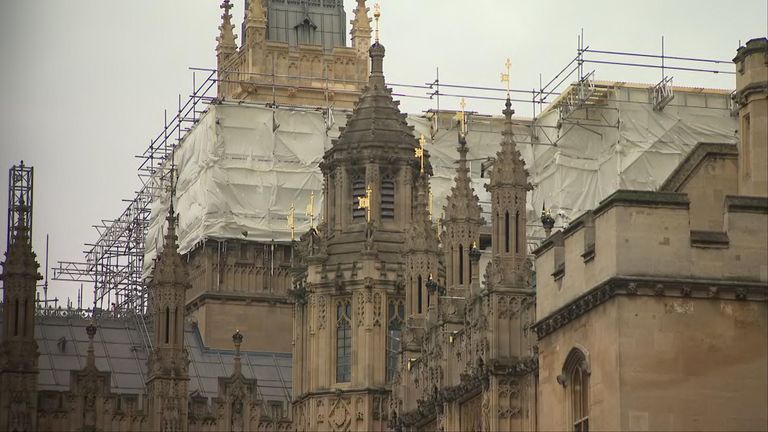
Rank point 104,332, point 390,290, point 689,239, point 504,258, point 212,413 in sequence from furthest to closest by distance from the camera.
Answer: point 104,332
point 212,413
point 390,290
point 504,258
point 689,239

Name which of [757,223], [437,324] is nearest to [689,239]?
[757,223]

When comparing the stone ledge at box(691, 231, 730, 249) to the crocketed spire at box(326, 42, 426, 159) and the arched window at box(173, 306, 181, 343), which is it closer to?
the crocketed spire at box(326, 42, 426, 159)

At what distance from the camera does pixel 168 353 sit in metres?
103

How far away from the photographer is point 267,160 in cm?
12169

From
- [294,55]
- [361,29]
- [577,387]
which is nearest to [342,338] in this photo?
[294,55]

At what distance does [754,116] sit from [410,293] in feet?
98.2

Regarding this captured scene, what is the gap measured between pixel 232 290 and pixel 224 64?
18309 mm

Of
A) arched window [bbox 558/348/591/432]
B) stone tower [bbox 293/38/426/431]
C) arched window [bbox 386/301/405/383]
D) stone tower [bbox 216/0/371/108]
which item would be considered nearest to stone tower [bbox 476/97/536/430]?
arched window [bbox 558/348/591/432]

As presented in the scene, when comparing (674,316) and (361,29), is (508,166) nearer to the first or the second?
(674,316)

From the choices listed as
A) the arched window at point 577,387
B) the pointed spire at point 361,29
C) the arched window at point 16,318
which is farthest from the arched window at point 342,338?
the arched window at point 577,387

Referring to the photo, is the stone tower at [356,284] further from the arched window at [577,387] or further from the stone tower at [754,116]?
the arched window at [577,387]

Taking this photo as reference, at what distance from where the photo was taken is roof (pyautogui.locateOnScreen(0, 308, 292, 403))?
11138 cm

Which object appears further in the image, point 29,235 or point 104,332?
point 104,332

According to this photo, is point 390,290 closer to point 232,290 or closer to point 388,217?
point 388,217
